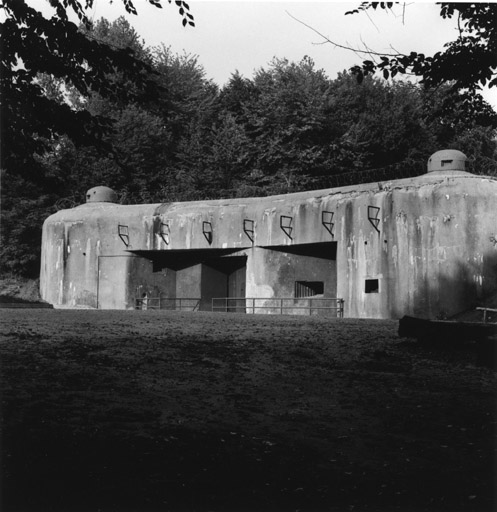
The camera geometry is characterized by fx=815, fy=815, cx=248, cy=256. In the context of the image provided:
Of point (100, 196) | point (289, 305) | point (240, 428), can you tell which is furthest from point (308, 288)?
point (240, 428)

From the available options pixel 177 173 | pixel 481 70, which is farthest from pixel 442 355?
pixel 177 173

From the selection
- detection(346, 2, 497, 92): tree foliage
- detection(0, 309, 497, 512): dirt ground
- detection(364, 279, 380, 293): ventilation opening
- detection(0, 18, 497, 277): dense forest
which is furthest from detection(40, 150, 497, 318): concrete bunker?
detection(346, 2, 497, 92): tree foliage

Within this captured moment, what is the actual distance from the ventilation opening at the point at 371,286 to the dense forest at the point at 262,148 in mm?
14050

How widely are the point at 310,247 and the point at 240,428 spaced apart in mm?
18443

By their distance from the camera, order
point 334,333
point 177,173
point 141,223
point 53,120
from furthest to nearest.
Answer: point 177,173, point 141,223, point 334,333, point 53,120

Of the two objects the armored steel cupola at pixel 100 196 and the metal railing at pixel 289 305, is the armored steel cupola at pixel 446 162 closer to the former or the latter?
the metal railing at pixel 289 305

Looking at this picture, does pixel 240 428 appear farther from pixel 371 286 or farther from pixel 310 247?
pixel 310 247

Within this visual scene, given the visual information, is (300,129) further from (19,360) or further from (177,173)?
(19,360)

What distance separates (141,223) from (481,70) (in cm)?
2132

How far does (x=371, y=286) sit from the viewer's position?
75.3ft

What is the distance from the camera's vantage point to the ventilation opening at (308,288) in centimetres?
2541

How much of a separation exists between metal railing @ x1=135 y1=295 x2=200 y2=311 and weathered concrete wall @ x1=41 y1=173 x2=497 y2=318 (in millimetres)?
303

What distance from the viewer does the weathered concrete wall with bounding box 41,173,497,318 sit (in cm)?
2133

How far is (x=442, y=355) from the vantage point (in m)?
10.9
